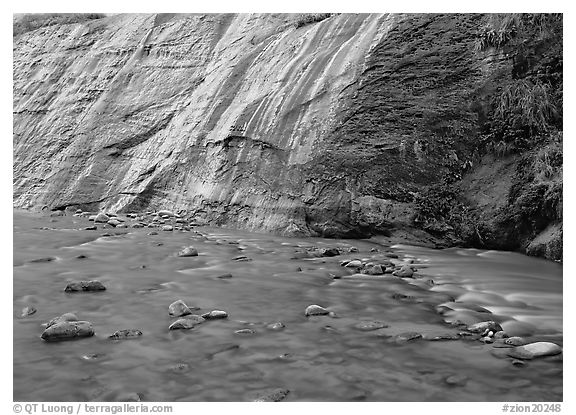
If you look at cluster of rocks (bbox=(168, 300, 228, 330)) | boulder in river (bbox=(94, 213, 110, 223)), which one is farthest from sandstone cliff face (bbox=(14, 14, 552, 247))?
cluster of rocks (bbox=(168, 300, 228, 330))

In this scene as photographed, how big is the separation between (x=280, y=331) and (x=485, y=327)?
132 cm

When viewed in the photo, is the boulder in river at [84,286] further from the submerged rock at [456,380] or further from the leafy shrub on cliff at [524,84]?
the leafy shrub on cliff at [524,84]

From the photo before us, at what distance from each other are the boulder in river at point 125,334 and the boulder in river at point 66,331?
14 centimetres

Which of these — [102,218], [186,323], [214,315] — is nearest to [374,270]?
[214,315]

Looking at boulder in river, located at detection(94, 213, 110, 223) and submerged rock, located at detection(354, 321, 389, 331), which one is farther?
boulder in river, located at detection(94, 213, 110, 223)

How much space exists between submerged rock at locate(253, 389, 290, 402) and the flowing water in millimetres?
50

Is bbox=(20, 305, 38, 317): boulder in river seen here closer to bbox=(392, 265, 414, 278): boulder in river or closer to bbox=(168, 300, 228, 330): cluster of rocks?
bbox=(168, 300, 228, 330): cluster of rocks

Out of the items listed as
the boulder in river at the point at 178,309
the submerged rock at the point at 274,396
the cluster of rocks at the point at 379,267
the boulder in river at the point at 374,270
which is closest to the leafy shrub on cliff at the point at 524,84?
the cluster of rocks at the point at 379,267

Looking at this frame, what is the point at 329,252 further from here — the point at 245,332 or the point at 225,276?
the point at 245,332

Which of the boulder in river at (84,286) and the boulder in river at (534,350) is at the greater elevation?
the boulder in river at (84,286)

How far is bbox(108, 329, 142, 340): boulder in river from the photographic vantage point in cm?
308

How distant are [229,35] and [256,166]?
448cm

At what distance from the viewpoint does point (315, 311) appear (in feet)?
11.9

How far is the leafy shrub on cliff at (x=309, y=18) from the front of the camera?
31.5 ft
